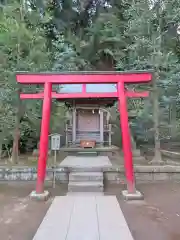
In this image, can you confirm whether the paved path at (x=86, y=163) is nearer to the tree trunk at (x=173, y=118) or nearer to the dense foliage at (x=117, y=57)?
the dense foliage at (x=117, y=57)

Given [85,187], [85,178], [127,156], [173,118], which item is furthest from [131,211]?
[173,118]

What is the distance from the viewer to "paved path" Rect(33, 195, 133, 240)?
3938 millimetres

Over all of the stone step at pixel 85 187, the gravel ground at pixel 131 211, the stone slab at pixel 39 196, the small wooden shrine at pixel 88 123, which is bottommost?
the gravel ground at pixel 131 211

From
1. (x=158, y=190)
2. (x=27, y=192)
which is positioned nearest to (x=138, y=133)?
(x=158, y=190)

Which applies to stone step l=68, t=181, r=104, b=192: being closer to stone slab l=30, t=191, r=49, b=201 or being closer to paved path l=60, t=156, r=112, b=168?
stone slab l=30, t=191, r=49, b=201

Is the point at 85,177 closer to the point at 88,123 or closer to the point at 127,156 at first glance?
the point at 127,156

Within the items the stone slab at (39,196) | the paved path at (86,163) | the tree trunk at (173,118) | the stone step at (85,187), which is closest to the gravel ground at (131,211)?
the stone slab at (39,196)

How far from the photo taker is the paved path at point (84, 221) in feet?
12.9

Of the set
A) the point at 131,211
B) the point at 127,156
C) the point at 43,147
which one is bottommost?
the point at 131,211

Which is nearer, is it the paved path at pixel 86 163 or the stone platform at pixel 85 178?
the stone platform at pixel 85 178

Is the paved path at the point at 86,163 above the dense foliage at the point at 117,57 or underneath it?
underneath

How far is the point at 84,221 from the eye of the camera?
14.9ft

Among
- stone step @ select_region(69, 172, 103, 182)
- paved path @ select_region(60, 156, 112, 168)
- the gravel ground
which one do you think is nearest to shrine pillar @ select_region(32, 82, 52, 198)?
the gravel ground

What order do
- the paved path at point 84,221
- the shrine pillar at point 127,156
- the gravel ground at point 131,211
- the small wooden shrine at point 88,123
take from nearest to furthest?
the paved path at point 84,221
the gravel ground at point 131,211
the shrine pillar at point 127,156
the small wooden shrine at point 88,123
